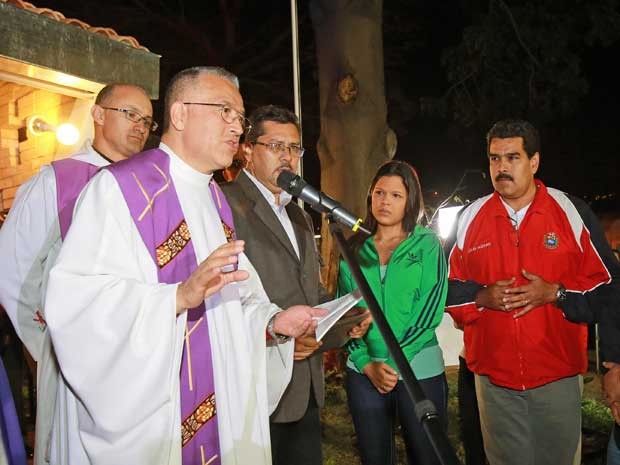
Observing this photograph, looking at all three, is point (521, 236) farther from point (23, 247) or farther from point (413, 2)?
point (413, 2)

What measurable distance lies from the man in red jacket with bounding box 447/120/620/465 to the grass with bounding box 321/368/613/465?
6.44 ft

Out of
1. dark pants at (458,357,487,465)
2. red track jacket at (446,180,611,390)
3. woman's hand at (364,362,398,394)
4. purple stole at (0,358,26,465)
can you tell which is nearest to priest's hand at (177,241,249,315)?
purple stole at (0,358,26,465)

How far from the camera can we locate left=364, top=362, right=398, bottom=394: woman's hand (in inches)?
147

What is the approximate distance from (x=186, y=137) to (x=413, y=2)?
16.7m

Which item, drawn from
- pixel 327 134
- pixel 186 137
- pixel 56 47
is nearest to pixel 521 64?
pixel 327 134

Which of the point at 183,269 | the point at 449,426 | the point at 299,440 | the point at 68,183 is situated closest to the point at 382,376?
the point at 299,440

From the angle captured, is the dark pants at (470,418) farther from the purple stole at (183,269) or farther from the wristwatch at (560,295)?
the purple stole at (183,269)

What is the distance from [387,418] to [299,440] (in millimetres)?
610

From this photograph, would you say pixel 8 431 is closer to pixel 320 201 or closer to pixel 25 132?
pixel 320 201

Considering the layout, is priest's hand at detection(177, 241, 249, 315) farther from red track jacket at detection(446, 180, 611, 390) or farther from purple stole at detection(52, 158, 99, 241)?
red track jacket at detection(446, 180, 611, 390)

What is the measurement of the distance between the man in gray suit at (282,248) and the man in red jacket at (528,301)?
45.7 inches

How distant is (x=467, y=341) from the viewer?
429cm

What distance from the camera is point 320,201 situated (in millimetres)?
2721

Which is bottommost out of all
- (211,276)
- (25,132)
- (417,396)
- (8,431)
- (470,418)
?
(470,418)
